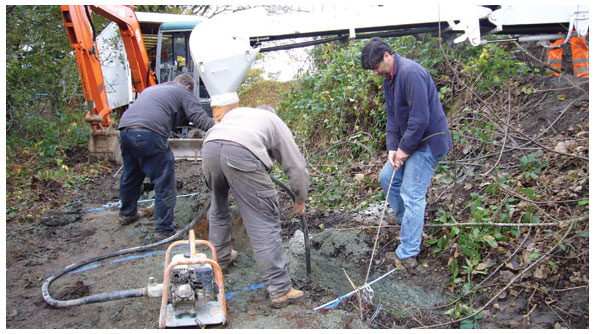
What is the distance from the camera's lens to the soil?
2.90m

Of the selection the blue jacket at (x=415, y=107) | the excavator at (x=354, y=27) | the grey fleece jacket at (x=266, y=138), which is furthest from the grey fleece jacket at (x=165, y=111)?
the blue jacket at (x=415, y=107)

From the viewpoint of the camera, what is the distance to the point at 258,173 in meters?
3.01

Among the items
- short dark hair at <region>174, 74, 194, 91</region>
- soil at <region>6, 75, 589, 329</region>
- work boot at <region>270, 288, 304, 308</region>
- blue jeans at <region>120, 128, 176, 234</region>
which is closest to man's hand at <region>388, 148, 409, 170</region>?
soil at <region>6, 75, 589, 329</region>

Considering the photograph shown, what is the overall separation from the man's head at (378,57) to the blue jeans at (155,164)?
2.29m

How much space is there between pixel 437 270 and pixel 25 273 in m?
3.59

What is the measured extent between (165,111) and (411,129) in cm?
255

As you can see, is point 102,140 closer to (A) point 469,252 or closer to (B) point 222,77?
(B) point 222,77

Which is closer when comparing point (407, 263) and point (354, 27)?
point (407, 263)

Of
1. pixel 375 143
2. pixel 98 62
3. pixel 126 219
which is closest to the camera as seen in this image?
pixel 126 219

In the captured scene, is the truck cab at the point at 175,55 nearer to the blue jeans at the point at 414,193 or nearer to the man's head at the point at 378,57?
the man's head at the point at 378,57

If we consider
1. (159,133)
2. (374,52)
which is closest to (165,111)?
(159,133)

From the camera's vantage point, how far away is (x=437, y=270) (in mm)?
3570

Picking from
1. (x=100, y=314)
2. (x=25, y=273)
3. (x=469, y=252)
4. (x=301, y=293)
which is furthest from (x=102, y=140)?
(x=469, y=252)

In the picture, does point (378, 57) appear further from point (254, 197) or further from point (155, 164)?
point (155, 164)
